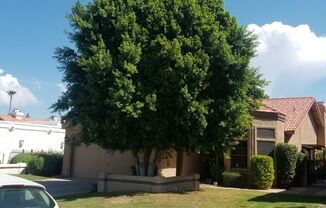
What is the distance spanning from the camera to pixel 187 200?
16.0 m

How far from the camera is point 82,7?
18594mm

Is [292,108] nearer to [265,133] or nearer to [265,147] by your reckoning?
[265,133]

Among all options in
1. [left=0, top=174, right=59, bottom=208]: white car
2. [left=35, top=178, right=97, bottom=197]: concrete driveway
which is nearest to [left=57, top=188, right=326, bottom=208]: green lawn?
[left=35, top=178, right=97, bottom=197]: concrete driveway

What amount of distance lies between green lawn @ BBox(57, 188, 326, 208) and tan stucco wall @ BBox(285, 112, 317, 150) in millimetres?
7505

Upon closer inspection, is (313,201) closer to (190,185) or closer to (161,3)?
(190,185)

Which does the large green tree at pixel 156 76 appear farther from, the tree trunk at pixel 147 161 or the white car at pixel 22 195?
the white car at pixel 22 195

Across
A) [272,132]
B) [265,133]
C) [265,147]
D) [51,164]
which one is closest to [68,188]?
[51,164]

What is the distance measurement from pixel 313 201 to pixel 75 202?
9.12 metres

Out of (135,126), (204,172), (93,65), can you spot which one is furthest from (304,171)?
(93,65)

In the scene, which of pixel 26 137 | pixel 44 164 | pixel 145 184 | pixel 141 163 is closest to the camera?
pixel 145 184

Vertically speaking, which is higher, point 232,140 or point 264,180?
point 232,140

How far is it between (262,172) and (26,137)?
2696 cm

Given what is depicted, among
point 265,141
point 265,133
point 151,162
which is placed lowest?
point 151,162

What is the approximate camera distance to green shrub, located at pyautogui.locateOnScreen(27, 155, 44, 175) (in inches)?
1098
